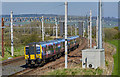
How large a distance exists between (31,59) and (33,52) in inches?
25.9

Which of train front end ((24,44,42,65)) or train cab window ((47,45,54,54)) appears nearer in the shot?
train front end ((24,44,42,65))

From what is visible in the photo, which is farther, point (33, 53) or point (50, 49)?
point (50, 49)

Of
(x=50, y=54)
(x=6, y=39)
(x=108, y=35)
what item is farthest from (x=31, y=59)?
(x=108, y=35)

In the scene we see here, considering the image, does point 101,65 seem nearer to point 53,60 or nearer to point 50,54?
point 50,54

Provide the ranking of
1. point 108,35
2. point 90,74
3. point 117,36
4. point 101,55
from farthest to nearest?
point 117,36 < point 108,35 < point 101,55 < point 90,74

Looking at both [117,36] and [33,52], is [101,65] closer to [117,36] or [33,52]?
[33,52]

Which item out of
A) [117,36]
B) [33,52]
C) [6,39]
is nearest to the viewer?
[33,52]

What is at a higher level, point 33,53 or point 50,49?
point 50,49

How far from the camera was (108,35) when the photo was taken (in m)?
74.0

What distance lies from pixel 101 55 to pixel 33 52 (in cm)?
723

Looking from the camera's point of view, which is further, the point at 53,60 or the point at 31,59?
the point at 53,60

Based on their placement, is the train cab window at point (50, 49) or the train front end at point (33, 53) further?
the train cab window at point (50, 49)

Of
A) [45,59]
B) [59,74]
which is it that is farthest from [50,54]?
[59,74]

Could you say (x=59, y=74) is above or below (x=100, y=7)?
below
